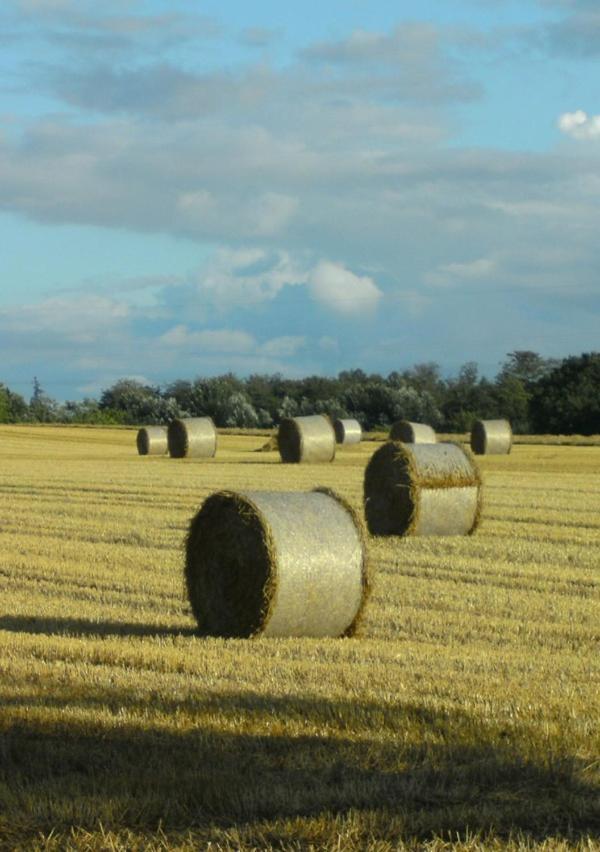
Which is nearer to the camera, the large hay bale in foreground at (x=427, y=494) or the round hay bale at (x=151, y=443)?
the large hay bale in foreground at (x=427, y=494)

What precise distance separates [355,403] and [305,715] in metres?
72.2

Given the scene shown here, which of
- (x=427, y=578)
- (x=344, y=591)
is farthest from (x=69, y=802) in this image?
(x=427, y=578)

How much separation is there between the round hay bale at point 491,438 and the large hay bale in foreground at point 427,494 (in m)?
22.7

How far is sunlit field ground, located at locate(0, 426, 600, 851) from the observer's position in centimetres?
524

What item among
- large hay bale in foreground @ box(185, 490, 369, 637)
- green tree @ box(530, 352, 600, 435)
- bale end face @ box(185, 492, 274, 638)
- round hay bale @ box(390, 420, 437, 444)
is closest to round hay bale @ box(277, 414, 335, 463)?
round hay bale @ box(390, 420, 437, 444)

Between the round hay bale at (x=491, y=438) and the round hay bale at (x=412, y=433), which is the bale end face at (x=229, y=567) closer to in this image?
the round hay bale at (x=412, y=433)

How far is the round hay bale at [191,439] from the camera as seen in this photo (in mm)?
40500

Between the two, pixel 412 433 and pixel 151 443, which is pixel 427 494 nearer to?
pixel 412 433

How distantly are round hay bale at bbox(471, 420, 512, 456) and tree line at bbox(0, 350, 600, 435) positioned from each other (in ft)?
65.2

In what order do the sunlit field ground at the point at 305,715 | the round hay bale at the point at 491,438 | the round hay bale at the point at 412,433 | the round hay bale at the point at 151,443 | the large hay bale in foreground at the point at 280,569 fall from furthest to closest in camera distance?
the round hay bale at the point at 151,443 → the round hay bale at the point at 491,438 → the round hay bale at the point at 412,433 → the large hay bale in foreground at the point at 280,569 → the sunlit field ground at the point at 305,715

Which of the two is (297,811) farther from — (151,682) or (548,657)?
(548,657)

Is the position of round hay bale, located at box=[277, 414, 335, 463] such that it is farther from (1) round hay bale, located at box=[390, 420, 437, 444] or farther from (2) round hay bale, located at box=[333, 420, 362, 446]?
(2) round hay bale, located at box=[333, 420, 362, 446]

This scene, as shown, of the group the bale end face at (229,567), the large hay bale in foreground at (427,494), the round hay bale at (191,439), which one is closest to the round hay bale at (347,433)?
the round hay bale at (191,439)

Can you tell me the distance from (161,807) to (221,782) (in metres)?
0.38
